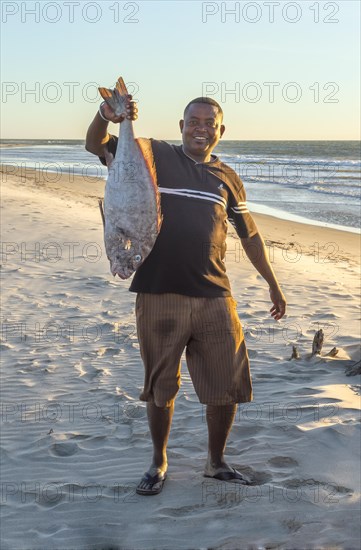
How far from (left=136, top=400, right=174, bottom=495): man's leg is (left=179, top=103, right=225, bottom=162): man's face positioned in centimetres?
128

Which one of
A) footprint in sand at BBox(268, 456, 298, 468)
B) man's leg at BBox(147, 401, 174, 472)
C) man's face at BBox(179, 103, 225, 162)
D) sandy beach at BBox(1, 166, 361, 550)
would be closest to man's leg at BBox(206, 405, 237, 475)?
sandy beach at BBox(1, 166, 361, 550)

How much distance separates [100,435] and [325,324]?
337 cm

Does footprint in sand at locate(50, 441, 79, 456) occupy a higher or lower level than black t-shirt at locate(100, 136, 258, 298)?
lower

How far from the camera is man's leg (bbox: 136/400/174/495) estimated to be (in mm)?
3521

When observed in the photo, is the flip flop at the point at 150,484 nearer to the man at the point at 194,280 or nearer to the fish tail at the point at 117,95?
the man at the point at 194,280

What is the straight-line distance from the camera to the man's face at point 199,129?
3275 mm

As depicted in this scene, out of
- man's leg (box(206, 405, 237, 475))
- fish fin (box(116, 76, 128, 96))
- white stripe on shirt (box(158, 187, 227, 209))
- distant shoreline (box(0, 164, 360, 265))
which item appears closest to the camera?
fish fin (box(116, 76, 128, 96))

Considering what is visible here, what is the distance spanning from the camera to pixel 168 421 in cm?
355

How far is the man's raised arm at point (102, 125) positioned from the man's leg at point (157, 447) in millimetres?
1305

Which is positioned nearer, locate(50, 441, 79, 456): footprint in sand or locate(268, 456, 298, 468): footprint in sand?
locate(268, 456, 298, 468): footprint in sand

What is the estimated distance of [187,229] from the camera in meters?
3.22

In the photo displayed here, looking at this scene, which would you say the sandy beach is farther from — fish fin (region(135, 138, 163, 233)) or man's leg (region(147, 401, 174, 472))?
fish fin (region(135, 138, 163, 233))

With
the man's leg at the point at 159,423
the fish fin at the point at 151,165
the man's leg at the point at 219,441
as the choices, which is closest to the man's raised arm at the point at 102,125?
the fish fin at the point at 151,165

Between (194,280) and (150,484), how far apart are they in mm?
1142
